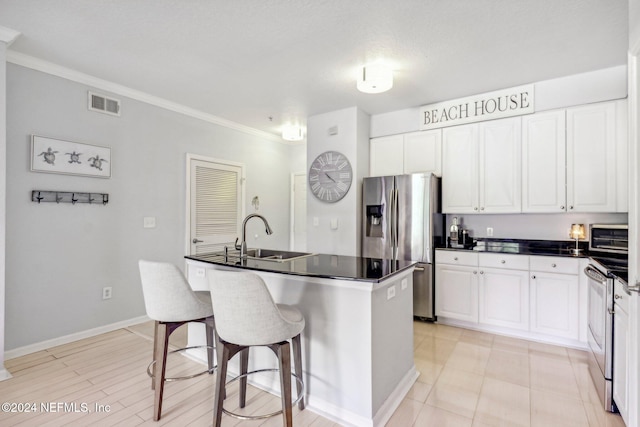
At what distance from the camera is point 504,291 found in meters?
3.24

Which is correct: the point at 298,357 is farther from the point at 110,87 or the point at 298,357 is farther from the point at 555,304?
the point at 110,87

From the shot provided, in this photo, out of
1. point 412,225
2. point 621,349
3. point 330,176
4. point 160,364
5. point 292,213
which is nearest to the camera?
point 621,349

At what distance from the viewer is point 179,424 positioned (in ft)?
6.19

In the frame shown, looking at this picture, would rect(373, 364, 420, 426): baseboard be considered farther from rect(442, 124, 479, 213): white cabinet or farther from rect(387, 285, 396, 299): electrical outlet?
rect(442, 124, 479, 213): white cabinet

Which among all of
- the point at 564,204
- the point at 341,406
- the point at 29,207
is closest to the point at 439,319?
the point at 564,204

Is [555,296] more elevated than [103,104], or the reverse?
[103,104]

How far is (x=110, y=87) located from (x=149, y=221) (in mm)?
1449

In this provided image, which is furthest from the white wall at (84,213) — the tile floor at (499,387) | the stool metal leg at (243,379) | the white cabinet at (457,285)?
the white cabinet at (457,285)

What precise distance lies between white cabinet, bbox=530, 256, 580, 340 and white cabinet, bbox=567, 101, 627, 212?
22.9 inches

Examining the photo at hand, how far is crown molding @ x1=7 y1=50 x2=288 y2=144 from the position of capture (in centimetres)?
276

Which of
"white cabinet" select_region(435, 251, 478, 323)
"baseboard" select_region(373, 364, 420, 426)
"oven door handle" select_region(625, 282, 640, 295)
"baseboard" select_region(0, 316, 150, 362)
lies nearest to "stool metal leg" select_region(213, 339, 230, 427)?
"baseboard" select_region(373, 364, 420, 426)

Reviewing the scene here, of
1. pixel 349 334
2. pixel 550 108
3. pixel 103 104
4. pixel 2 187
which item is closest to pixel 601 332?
pixel 349 334

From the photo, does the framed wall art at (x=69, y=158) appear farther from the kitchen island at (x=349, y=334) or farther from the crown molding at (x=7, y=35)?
the kitchen island at (x=349, y=334)

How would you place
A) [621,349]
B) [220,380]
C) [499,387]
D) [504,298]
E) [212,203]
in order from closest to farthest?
1. [220,380]
2. [621,349]
3. [499,387]
4. [504,298]
5. [212,203]
